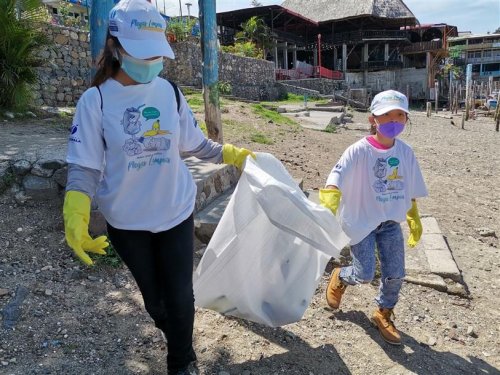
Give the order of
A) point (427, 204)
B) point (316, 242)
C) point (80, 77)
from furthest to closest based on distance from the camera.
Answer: point (80, 77) → point (427, 204) → point (316, 242)

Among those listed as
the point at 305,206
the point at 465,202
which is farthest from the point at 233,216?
the point at 465,202

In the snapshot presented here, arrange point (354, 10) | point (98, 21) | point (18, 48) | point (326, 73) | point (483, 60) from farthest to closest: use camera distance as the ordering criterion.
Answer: point (483, 60) < point (354, 10) < point (326, 73) < point (18, 48) < point (98, 21)

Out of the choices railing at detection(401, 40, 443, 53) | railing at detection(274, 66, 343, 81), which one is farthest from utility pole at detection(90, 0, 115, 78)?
railing at detection(401, 40, 443, 53)

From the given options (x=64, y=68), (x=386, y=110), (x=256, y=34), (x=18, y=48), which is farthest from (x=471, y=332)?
(x=256, y=34)

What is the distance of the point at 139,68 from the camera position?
176 centimetres

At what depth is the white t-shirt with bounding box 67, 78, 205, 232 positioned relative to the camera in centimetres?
173

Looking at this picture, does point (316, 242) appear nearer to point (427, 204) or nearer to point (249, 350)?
point (249, 350)

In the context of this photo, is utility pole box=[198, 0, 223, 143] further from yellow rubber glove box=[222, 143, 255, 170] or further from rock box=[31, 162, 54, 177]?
yellow rubber glove box=[222, 143, 255, 170]

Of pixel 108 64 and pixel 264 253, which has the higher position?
pixel 108 64

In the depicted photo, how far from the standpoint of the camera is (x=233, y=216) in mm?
2287

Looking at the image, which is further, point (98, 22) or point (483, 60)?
point (483, 60)

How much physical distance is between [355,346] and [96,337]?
140 centimetres

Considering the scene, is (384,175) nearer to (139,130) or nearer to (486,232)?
(139,130)

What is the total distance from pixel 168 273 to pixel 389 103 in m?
1.50
